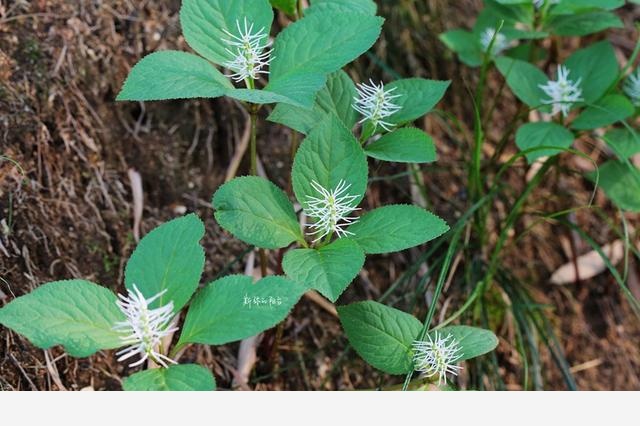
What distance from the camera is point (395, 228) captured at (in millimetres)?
1090

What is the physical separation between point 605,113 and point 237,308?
909 millimetres

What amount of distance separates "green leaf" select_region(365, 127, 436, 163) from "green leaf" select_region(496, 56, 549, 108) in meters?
0.44

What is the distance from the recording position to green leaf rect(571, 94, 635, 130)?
4.75ft

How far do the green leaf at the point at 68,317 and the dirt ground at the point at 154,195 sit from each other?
0.80ft

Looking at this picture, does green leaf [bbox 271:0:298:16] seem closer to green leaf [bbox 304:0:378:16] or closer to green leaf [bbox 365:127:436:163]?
green leaf [bbox 304:0:378:16]

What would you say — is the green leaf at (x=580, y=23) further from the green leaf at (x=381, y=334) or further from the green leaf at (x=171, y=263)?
the green leaf at (x=171, y=263)

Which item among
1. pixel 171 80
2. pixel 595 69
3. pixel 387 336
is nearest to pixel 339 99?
pixel 171 80

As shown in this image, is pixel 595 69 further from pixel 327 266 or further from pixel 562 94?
pixel 327 266

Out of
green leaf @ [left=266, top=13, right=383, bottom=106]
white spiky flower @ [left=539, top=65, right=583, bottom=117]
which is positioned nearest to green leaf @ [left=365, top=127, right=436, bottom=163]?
green leaf @ [left=266, top=13, right=383, bottom=106]

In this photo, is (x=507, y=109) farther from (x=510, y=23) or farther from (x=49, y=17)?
(x=49, y=17)

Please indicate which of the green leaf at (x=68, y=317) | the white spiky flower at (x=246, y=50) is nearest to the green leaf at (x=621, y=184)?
the white spiky flower at (x=246, y=50)

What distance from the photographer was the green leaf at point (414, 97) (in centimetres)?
125

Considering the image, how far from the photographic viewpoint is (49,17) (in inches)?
56.3

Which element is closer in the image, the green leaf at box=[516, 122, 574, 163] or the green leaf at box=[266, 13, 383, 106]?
the green leaf at box=[266, 13, 383, 106]
